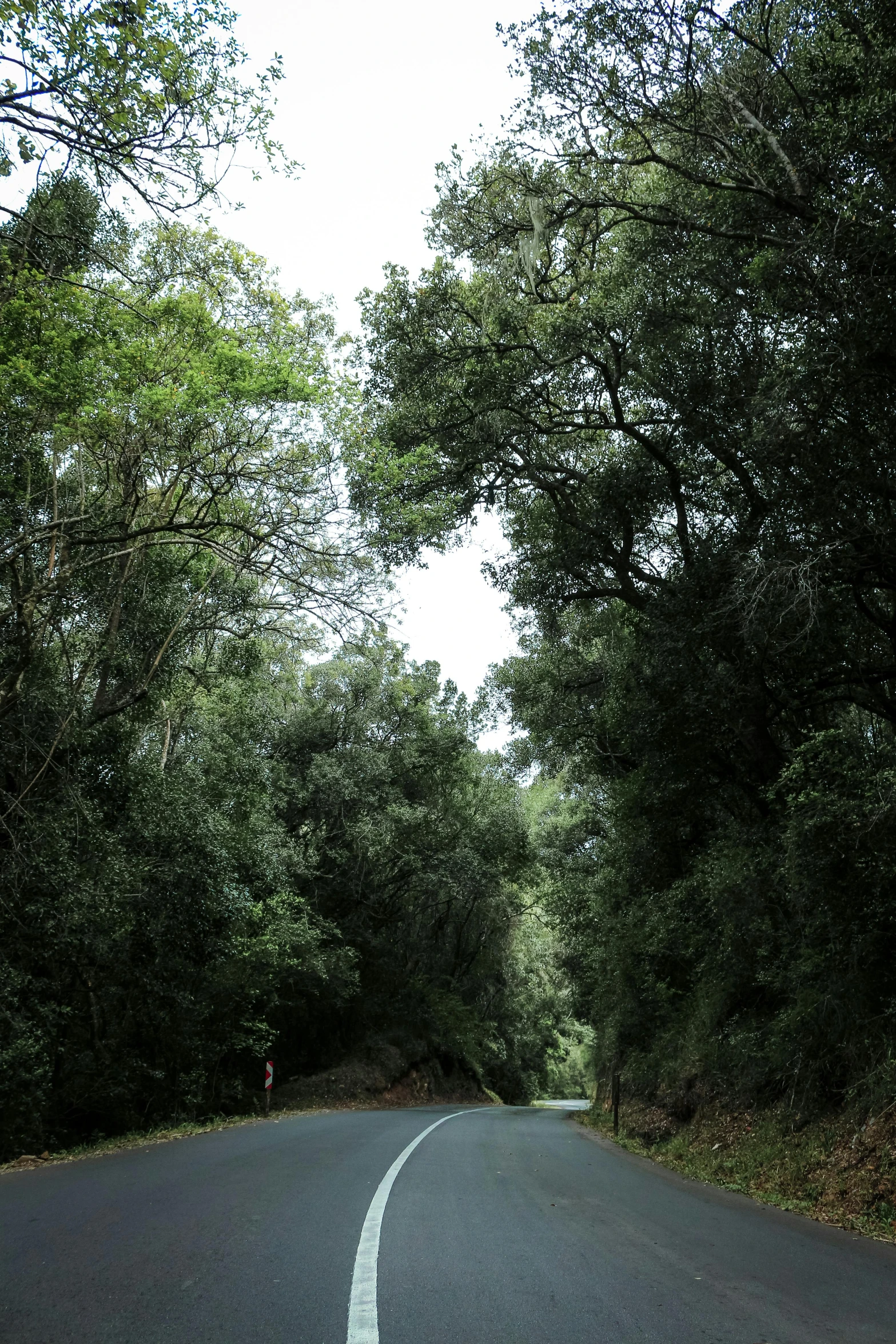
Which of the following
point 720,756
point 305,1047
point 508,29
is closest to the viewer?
point 508,29

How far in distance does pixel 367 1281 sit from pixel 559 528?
42.8 feet

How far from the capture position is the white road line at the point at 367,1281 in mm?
4023

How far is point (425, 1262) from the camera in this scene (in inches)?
213

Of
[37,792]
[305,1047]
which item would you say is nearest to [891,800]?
[37,792]

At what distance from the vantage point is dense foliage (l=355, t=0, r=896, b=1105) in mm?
9578

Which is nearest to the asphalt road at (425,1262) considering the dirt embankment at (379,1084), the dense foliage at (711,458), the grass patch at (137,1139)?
the grass patch at (137,1139)

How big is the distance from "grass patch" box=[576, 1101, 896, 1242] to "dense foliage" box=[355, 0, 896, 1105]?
20.8 inches

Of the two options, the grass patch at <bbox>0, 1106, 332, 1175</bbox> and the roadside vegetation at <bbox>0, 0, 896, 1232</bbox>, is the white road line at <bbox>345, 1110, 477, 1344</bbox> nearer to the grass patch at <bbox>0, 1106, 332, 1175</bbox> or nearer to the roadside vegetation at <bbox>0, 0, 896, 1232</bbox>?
the roadside vegetation at <bbox>0, 0, 896, 1232</bbox>

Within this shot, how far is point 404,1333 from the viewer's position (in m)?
4.04

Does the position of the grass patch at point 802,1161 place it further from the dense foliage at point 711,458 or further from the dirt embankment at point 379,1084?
the dirt embankment at point 379,1084

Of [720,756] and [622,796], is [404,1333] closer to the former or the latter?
[720,756]

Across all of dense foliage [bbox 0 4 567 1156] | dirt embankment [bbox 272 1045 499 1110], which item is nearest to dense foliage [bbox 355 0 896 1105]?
dense foliage [bbox 0 4 567 1156]

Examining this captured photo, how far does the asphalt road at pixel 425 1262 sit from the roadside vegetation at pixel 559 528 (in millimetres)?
2240

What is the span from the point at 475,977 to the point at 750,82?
1335 inches
